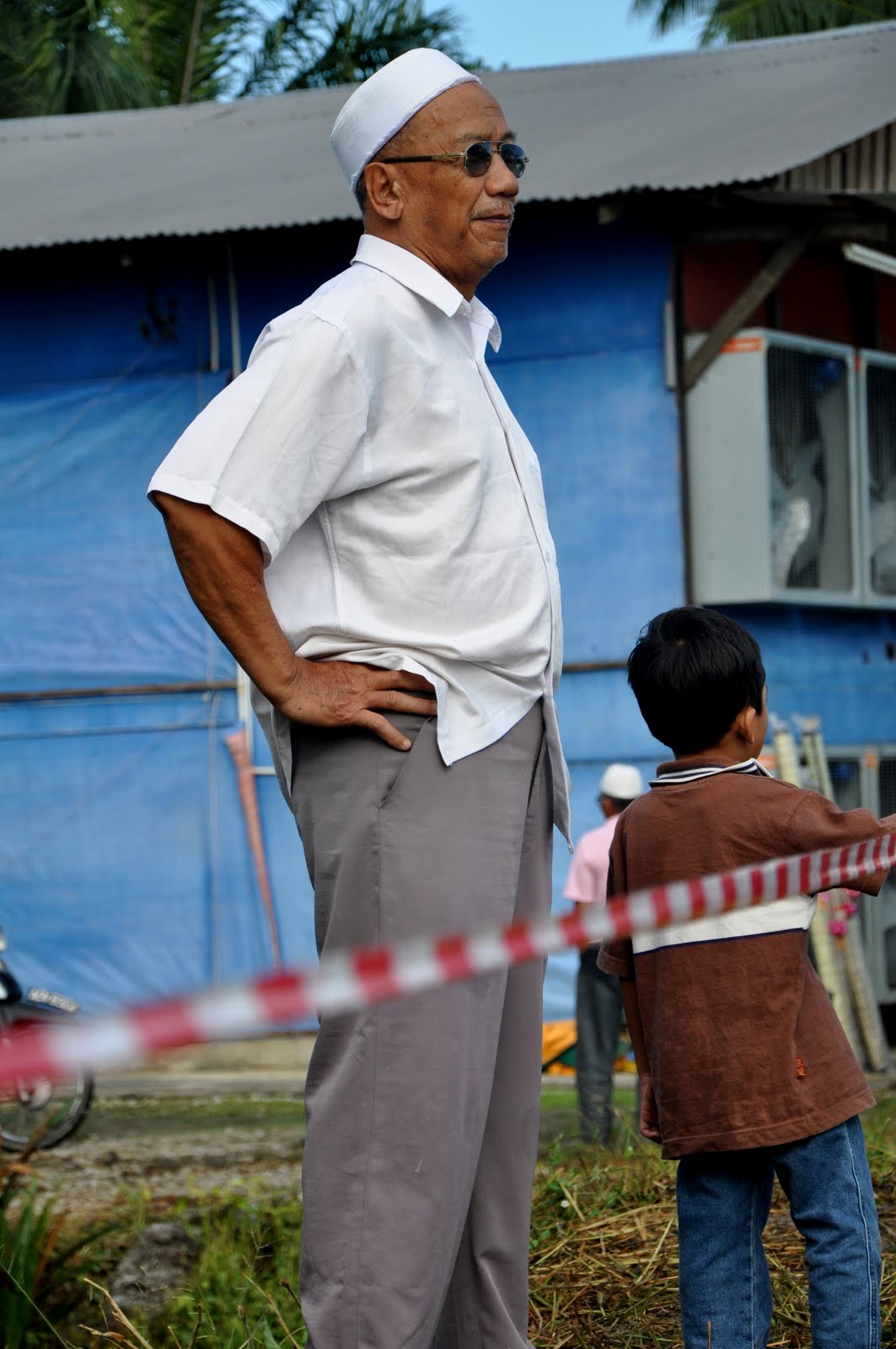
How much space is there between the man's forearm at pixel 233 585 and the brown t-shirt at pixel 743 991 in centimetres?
78

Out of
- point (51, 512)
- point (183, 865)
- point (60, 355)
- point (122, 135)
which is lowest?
point (183, 865)

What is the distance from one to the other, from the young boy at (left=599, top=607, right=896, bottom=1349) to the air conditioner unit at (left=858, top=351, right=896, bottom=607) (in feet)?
23.2

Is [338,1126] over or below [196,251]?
below

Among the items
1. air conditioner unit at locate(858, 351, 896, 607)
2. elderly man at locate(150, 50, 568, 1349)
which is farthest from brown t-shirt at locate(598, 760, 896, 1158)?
air conditioner unit at locate(858, 351, 896, 607)

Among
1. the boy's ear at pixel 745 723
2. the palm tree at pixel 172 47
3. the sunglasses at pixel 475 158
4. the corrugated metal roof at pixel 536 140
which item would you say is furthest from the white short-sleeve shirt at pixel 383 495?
the palm tree at pixel 172 47

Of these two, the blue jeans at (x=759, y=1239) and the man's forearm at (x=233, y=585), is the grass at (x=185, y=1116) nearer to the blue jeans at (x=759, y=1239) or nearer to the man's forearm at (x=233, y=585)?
the blue jeans at (x=759, y=1239)

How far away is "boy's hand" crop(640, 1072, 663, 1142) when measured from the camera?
111 inches

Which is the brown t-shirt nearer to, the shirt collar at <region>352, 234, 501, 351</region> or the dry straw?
the dry straw

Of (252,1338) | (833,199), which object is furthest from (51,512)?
(252,1338)

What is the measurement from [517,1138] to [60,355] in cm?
788

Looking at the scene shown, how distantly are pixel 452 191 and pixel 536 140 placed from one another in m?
7.29

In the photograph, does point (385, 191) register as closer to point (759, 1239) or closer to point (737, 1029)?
point (737, 1029)

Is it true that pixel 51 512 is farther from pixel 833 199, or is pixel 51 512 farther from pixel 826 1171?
pixel 826 1171

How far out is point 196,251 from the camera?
30.9ft
